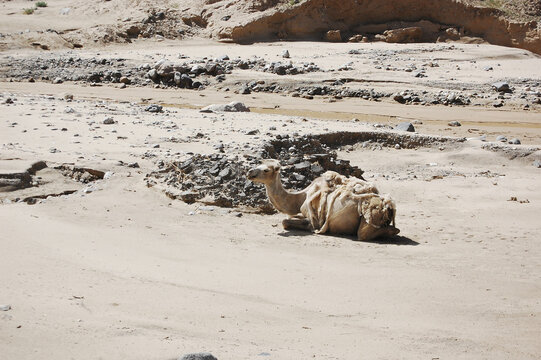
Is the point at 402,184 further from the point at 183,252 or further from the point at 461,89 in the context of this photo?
the point at 461,89

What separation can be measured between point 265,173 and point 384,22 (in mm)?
20761

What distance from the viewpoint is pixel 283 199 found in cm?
845

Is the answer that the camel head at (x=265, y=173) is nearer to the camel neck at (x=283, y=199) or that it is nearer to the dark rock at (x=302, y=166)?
the camel neck at (x=283, y=199)

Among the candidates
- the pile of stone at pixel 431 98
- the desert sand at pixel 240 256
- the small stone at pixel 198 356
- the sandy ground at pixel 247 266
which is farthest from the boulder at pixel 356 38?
the small stone at pixel 198 356

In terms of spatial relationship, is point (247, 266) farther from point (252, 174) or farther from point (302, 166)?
point (302, 166)

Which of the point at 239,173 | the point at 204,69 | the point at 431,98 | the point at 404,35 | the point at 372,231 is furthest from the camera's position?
the point at 404,35

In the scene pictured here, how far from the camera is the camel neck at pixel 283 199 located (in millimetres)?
8422

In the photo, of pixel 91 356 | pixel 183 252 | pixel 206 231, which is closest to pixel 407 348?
pixel 91 356

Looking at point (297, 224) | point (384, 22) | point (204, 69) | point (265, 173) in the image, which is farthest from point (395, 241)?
point (384, 22)

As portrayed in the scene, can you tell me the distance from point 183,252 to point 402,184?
16.0ft

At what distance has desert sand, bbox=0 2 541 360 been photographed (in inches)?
185

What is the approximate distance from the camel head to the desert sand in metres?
0.57

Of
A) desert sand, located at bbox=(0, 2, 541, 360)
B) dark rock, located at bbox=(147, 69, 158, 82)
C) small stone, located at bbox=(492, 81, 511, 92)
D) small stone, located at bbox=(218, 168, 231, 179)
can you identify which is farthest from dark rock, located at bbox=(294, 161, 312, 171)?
dark rock, located at bbox=(147, 69, 158, 82)

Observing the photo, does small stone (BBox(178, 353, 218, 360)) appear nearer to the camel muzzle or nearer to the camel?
the camel
